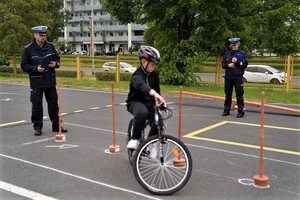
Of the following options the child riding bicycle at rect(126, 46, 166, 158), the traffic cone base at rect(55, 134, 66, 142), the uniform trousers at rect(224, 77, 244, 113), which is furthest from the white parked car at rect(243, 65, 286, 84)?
the child riding bicycle at rect(126, 46, 166, 158)

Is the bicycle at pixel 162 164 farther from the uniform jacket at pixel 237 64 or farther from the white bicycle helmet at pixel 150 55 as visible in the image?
the uniform jacket at pixel 237 64

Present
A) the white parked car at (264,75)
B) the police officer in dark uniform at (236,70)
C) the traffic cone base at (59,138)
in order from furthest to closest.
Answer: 1. the white parked car at (264,75)
2. the police officer in dark uniform at (236,70)
3. the traffic cone base at (59,138)

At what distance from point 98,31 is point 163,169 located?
306 feet

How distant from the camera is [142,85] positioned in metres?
5.18

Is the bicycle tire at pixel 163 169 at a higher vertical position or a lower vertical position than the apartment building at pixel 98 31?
lower

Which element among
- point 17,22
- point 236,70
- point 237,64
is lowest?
point 236,70

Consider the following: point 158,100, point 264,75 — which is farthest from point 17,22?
point 158,100

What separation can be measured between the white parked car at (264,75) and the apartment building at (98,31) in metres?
60.4

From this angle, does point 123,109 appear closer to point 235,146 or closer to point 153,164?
point 235,146

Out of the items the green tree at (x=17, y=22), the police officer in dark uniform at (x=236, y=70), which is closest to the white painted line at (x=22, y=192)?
the police officer in dark uniform at (x=236, y=70)

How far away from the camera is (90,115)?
10.5 metres

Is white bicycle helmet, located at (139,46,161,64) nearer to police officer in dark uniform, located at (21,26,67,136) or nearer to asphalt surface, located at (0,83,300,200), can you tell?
asphalt surface, located at (0,83,300,200)

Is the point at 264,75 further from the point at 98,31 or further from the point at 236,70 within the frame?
the point at 98,31

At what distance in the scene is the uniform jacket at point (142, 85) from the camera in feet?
17.2
